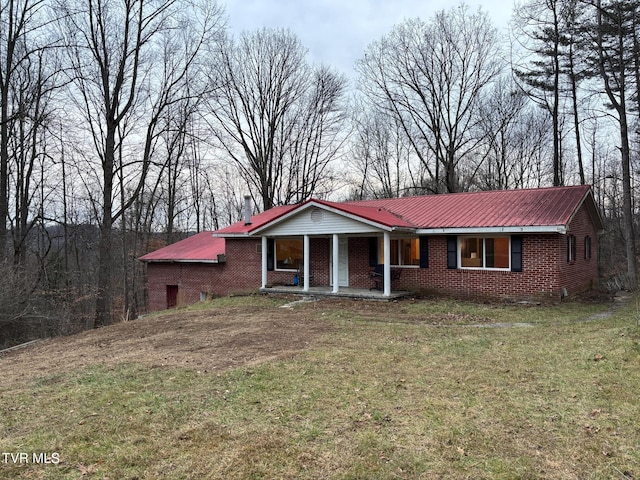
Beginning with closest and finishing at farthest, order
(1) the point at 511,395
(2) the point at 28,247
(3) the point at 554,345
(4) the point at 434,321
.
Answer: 1. (1) the point at 511,395
2. (3) the point at 554,345
3. (4) the point at 434,321
4. (2) the point at 28,247

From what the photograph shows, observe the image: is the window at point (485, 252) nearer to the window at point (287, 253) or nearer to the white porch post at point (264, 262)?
the window at point (287, 253)

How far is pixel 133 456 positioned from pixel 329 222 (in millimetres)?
11945

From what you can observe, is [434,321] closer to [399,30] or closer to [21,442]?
[21,442]

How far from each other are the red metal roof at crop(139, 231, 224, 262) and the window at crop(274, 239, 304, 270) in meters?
3.20

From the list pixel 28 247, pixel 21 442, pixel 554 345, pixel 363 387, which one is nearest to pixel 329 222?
pixel 554 345

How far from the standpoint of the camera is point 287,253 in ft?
60.2

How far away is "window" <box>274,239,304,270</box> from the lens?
18172mm

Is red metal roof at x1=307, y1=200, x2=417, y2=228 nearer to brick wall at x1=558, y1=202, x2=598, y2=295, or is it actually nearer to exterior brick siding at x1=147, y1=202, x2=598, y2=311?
exterior brick siding at x1=147, y1=202, x2=598, y2=311

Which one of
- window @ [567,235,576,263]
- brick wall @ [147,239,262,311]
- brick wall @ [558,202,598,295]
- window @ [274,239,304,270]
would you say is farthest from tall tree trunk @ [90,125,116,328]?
window @ [567,235,576,263]

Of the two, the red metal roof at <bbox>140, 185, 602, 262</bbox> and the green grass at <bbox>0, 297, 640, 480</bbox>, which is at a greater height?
the red metal roof at <bbox>140, 185, 602, 262</bbox>

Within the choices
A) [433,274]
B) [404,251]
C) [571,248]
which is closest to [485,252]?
[433,274]

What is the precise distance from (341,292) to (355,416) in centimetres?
1071

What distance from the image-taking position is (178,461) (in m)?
3.50

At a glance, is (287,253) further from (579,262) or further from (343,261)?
(579,262)
